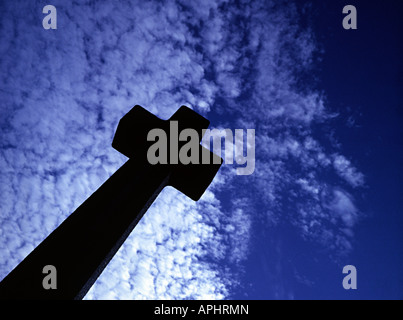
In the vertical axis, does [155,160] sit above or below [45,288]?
above

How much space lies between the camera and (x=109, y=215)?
241cm

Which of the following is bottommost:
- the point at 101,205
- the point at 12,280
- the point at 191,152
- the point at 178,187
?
the point at 12,280

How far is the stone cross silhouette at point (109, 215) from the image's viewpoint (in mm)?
1846

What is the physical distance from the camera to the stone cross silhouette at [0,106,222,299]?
1.85 m

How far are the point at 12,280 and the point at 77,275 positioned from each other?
14.8 inches
